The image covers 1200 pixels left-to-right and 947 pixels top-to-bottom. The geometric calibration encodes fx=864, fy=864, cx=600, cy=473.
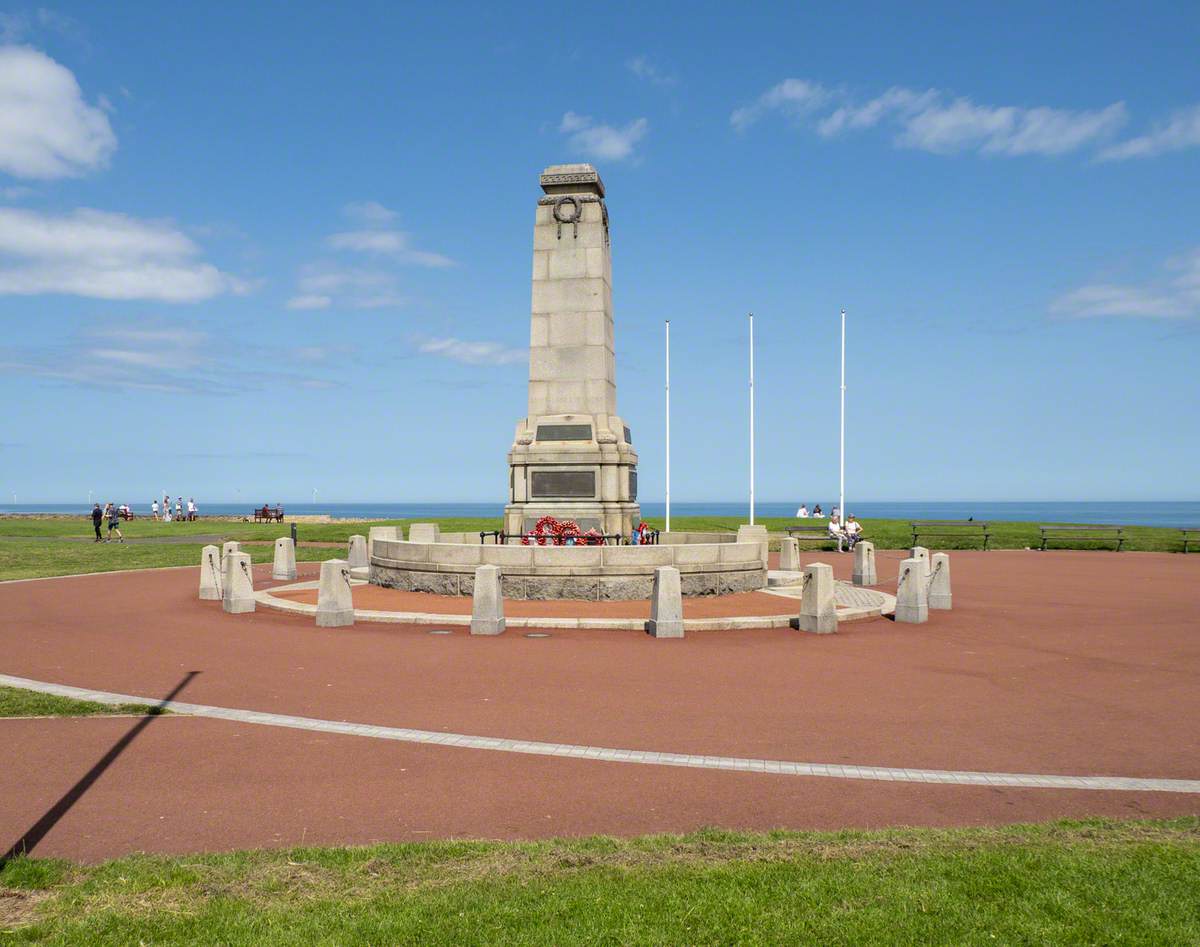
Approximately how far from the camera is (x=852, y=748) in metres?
8.09

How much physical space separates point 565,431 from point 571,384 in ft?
4.28

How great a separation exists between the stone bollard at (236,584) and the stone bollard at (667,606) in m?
8.03

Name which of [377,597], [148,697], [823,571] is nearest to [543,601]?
[377,597]

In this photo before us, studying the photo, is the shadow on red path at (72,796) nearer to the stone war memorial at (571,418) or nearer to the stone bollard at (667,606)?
the stone bollard at (667,606)

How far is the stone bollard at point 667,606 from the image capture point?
45.5 ft

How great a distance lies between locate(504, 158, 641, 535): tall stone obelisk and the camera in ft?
69.0

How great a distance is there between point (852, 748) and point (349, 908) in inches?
198

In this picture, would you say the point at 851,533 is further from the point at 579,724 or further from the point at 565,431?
the point at 579,724

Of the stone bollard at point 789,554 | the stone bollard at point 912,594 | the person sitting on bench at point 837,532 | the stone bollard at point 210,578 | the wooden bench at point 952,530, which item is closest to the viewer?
the stone bollard at point 912,594

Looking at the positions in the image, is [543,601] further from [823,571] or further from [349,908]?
[349,908]

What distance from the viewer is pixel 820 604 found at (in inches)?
563

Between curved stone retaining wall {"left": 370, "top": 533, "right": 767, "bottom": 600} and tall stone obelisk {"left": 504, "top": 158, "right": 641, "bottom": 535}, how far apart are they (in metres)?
3.36

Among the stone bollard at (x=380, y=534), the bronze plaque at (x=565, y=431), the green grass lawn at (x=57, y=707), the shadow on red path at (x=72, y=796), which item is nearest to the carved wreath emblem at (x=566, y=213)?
the bronze plaque at (x=565, y=431)

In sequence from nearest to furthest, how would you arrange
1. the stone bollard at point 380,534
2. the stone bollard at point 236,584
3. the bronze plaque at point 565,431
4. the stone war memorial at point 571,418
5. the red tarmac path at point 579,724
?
the red tarmac path at point 579,724
the stone bollard at point 236,584
the stone war memorial at point 571,418
the bronze plaque at point 565,431
the stone bollard at point 380,534
